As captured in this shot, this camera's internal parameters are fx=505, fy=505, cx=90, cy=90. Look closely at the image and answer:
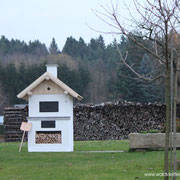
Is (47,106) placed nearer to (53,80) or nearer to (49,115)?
(49,115)

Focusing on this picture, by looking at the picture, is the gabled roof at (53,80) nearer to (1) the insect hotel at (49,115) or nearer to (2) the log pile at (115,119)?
(1) the insect hotel at (49,115)

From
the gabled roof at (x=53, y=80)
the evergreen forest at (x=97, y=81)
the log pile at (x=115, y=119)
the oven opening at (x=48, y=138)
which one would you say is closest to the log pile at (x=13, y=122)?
the log pile at (x=115, y=119)

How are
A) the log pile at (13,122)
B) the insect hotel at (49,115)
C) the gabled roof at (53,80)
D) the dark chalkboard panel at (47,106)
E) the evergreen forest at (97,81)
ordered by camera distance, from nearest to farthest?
the gabled roof at (53,80)
the insect hotel at (49,115)
the dark chalkboard panel at (47,106)
the log pile at (13,122)
the evergreen forest at (97,81)

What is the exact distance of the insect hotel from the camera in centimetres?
2092

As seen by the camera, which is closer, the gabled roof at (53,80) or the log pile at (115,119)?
the gabled roof at (53,80)

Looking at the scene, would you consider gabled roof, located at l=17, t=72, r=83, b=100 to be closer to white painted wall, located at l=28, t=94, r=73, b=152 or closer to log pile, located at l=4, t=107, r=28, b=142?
white painted wall, located at l=28, t=94, r=73, b=152

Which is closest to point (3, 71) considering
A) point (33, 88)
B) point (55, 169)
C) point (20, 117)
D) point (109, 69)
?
point (109, 69)

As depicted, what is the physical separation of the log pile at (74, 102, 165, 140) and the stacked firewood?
11.8m

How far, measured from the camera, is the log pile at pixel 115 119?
3266 centimetres

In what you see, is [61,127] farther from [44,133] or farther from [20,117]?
[20,117]

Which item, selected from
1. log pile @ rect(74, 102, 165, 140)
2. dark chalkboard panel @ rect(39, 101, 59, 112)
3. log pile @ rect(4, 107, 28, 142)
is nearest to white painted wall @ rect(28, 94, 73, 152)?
dark chalkboard panel @ rect(39, 101, 59, 112)

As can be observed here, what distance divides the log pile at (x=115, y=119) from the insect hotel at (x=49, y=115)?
38.5 feet

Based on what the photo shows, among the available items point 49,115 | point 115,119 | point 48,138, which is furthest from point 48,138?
point 115,119

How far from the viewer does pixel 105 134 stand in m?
32.8
